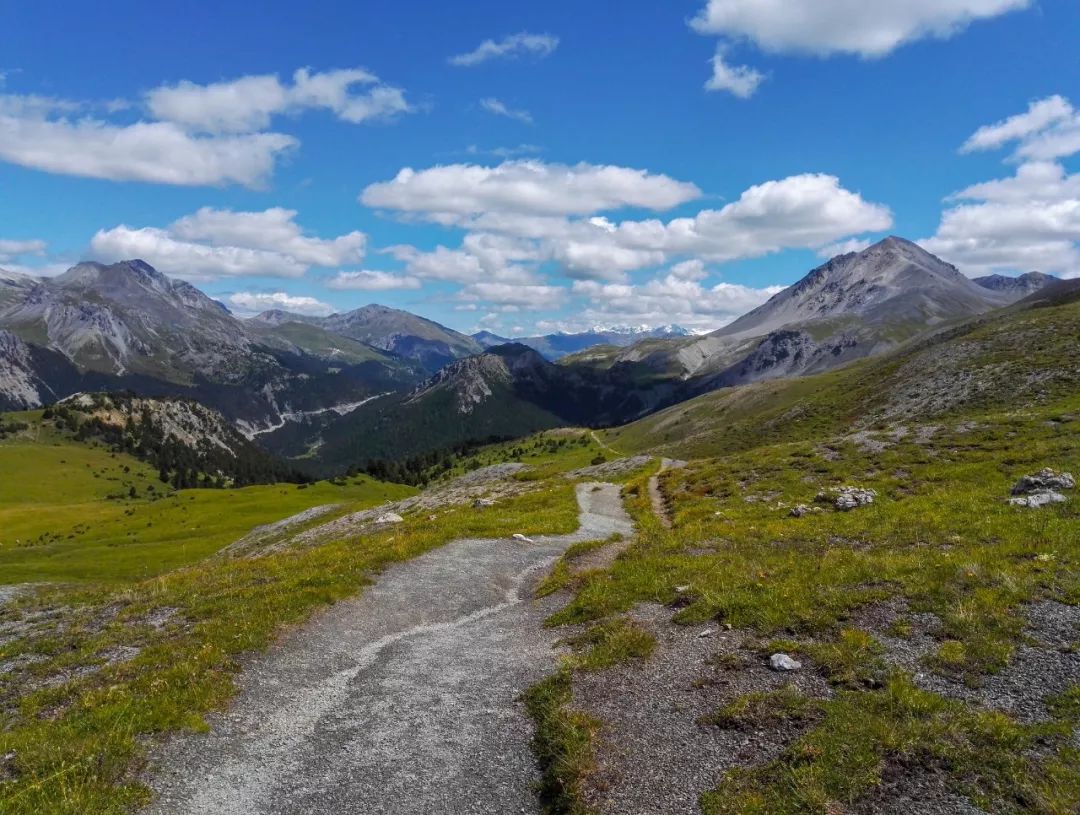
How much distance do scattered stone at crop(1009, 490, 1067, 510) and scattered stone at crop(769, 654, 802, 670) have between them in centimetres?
1959

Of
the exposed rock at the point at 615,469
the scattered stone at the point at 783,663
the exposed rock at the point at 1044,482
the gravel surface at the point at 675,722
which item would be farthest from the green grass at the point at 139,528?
the exposed rock at the point at 1044,482

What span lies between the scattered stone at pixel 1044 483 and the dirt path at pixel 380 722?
25512 mm

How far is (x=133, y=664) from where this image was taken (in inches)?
693

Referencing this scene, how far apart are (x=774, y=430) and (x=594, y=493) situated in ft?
259

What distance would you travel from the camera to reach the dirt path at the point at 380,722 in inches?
480

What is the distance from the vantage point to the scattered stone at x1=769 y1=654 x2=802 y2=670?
15320 millimetres

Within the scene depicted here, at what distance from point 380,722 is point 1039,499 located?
30368 mm

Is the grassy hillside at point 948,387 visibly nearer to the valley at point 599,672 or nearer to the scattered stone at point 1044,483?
the scattered stone at point 1044,483

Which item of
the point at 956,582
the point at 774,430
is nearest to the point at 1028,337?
the point at 774,430

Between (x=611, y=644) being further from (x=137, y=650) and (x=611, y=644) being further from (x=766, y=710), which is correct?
(x=137, y=650)

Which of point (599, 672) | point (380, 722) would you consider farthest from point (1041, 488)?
point (380, 722)

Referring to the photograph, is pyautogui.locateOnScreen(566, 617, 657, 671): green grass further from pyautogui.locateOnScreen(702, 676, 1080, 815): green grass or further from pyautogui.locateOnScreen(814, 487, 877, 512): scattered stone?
pyautogui.locateOnScreen(814, 487, 877, 512): scattered stone

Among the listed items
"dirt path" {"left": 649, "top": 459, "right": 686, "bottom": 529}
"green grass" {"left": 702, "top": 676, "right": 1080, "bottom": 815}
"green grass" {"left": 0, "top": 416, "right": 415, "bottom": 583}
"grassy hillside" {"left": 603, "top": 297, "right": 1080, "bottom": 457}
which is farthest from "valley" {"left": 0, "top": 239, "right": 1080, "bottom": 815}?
"grassy hillside" {"left": 603, "top": 297, "right": 1080, "bottom": 457}

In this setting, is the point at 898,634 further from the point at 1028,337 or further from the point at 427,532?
the point at 1028,337
